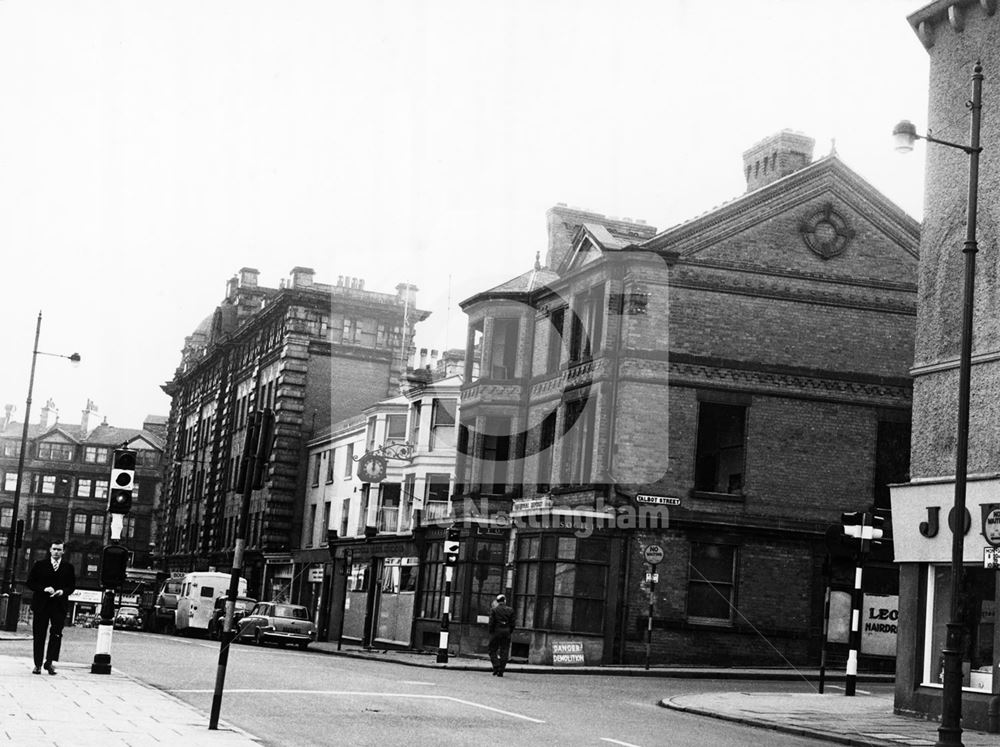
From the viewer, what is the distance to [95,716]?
12984mm

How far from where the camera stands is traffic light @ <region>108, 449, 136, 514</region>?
61.3 feet

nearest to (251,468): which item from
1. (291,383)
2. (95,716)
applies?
(95,716)

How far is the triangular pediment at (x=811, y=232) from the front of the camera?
36.9 metres

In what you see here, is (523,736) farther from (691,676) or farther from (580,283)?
(580,283)

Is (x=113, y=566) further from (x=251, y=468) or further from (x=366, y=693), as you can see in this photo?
(x=251, y=468)

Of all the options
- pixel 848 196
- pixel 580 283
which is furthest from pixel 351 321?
pixel 848 196

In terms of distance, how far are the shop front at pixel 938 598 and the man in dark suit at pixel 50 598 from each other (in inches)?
480

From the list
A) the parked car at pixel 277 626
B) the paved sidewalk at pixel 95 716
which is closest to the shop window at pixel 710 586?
the parked car at pixel 277 626

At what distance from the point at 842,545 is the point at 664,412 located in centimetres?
1073

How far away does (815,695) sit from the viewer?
24812 millimetres

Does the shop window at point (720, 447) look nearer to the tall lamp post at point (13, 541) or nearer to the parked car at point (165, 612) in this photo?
the tall lamp post at point (13, 541)

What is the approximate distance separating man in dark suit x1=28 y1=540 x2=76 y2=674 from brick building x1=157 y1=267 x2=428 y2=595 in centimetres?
4349

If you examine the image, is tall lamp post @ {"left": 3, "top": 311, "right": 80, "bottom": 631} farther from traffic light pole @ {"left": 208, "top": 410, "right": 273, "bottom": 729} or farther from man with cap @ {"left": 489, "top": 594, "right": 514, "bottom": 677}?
traffic light pole @ {"left": 208, "top": 410, "right": 273, "bottom": 729}

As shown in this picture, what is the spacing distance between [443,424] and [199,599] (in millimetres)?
11696
